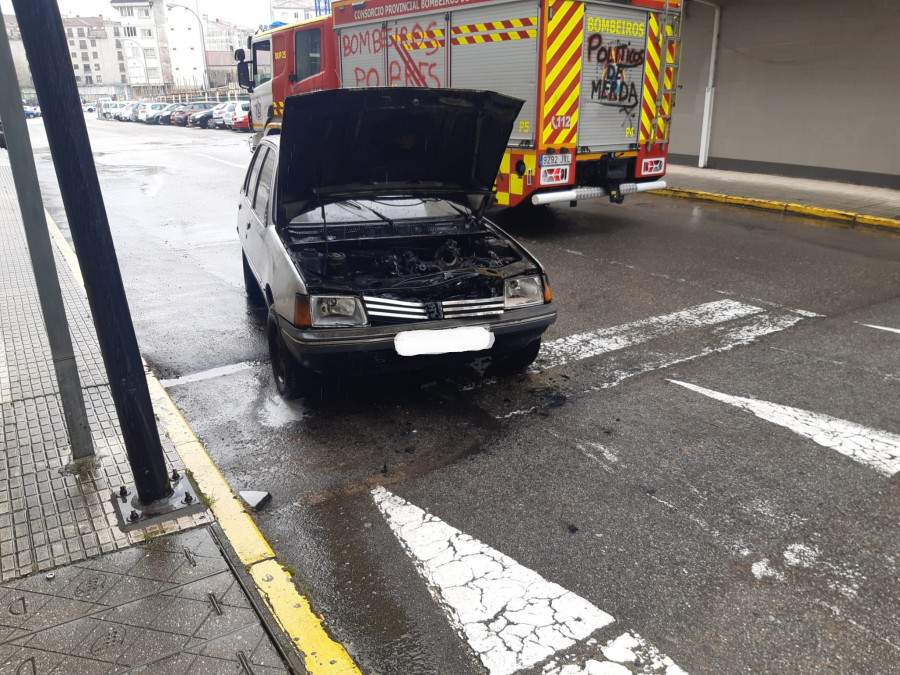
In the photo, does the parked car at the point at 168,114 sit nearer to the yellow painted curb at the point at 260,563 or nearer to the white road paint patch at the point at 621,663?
the yellow painted curb at the point at 260,563

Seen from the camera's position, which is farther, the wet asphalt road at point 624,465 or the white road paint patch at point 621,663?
the wet asphalt road at point 624,465

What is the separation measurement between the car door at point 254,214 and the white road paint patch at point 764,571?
12.3 feet

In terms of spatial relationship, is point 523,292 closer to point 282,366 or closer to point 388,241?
point 388,241

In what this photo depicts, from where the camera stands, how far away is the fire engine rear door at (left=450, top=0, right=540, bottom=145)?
9.10 metres

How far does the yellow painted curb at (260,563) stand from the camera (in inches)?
104

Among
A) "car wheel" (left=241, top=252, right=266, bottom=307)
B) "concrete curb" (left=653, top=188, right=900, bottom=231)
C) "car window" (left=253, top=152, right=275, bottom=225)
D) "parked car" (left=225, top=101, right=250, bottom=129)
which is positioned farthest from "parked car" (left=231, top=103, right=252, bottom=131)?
"car window" (left=253, top=152, right=275, bottom=225)

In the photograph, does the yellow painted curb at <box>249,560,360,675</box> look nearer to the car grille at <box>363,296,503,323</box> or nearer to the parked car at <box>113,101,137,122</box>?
the car grille at <box>363,296,503,323</box>

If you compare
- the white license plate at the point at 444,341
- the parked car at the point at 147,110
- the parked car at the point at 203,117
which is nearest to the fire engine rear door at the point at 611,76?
the white license plate at the point at 444,341

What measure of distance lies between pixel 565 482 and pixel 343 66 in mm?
10724

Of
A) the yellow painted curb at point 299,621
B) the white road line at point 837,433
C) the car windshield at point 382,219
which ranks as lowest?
the white road line at point 837,433

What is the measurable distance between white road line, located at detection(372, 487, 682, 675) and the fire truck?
22.1 feet

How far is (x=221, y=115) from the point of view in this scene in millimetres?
38531

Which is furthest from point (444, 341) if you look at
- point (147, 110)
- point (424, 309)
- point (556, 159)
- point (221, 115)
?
point (147, 110)

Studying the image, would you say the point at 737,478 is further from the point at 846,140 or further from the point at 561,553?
the point at 846,140
